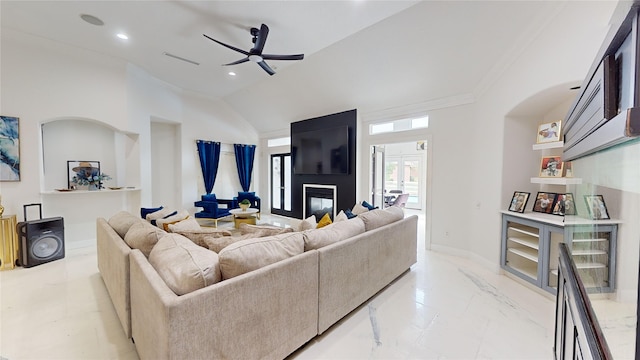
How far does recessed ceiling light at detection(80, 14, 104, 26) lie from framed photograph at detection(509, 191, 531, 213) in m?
5.99

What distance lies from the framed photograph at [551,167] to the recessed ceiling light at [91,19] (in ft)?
19.8

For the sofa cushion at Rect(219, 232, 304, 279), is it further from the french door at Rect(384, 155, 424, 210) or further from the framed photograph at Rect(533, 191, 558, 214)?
the french door at Rect(384, 155, 424, 210)

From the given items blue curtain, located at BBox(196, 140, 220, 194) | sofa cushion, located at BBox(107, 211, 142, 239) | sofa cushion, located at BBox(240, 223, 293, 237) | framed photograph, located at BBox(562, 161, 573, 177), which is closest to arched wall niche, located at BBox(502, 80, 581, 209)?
framed photograph, located at BBox(562, 161, 573, 177)

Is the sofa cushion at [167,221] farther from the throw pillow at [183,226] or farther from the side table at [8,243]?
the side table at [8,243]

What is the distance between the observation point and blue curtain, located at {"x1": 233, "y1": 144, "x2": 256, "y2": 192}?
731 centimetres

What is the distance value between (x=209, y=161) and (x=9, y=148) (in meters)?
3.47

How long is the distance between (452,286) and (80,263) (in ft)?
16.8

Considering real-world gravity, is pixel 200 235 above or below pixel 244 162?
below

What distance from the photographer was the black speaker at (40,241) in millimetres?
3434

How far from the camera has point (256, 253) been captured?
5.49ft

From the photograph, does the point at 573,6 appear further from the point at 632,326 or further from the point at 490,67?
the point at 632,326

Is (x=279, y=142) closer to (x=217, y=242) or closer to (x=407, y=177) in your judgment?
(x=407, y=177)

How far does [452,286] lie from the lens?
297 cm

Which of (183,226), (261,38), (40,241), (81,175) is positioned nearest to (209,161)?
(81,175)
